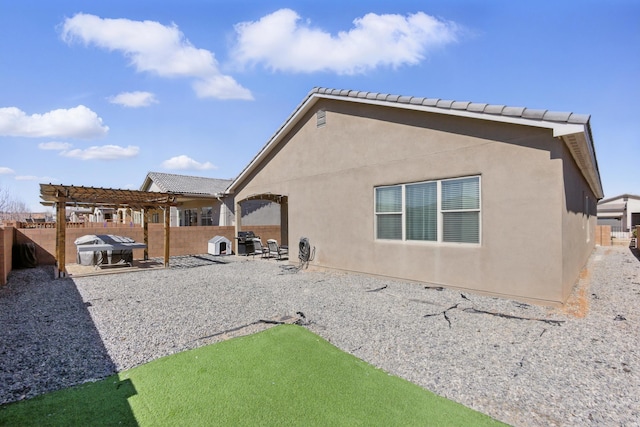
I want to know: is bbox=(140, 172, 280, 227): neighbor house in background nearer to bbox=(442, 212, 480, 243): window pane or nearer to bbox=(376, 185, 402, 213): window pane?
bbox=(376, 185, 402, 213): window pane

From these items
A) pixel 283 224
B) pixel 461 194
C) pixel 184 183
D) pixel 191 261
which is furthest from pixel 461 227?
pixel 184 183

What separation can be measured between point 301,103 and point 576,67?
8.43 m

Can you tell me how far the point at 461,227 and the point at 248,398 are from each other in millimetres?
6166

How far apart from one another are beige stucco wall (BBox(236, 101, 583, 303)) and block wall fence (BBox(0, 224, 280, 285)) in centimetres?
629

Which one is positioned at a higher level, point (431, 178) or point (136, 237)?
point (431, 178)

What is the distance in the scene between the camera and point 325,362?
13.5ft

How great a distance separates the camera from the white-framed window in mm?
7375

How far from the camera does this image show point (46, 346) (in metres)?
4.66

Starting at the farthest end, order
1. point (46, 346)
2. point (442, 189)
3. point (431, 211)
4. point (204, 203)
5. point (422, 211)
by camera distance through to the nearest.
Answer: point (204, 203) → point (422, 211) → point (431, 211) → point (442, 189) → point (46, 346)

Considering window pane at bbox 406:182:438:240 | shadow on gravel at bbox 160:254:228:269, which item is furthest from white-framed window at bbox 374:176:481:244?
shadow on gravel at bbox 160:254:228:269

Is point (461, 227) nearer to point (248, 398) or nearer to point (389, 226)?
point (389, 226)

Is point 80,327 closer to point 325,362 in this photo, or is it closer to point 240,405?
point 240,405

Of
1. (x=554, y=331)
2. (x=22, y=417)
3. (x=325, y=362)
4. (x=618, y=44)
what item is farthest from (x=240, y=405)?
(x=618, y=44)

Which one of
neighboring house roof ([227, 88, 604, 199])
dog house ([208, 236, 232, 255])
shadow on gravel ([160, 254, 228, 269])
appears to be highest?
neighboring house roof ([227, 88, 604, 199])
